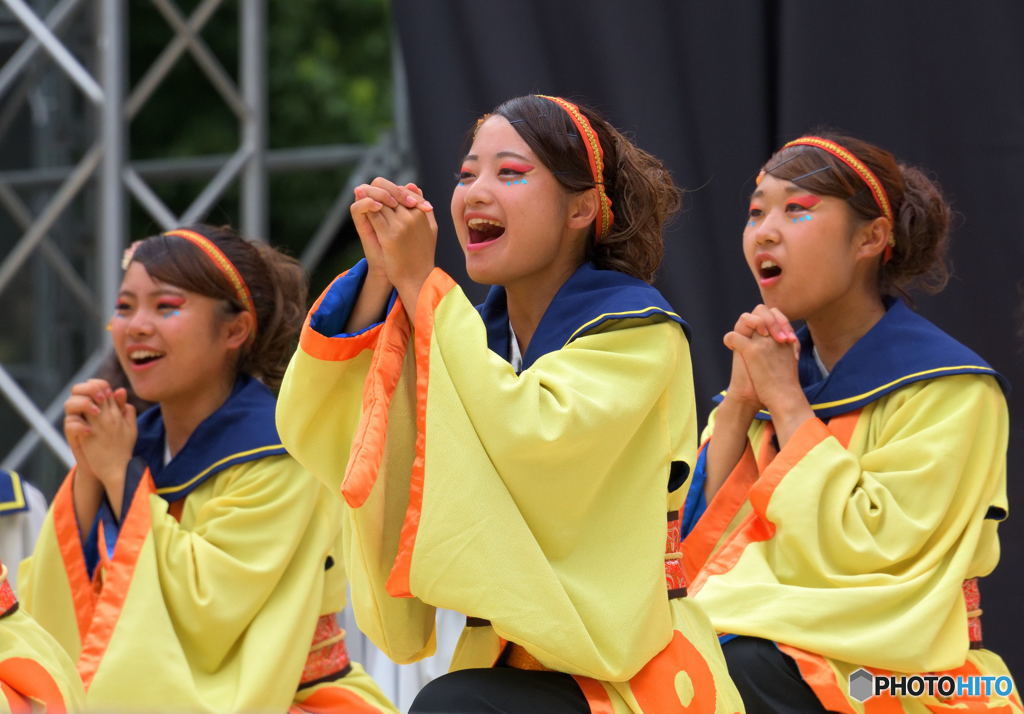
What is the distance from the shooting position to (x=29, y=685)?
75.4 inches

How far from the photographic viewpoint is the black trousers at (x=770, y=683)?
2.26 metres

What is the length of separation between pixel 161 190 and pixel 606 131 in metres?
6.33

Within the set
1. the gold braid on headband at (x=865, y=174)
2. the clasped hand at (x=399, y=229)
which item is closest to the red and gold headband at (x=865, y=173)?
the gold braid on headband at (x=865, y=174)

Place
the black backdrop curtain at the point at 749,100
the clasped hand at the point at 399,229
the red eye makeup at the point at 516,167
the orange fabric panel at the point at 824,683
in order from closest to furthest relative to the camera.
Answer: the clasped hand at the point at 399,229 → the red eye makeup at the point at 516,167 → the orange fabric panel at the point at 824,683 → the black backdrop curtain at the point at 749,100

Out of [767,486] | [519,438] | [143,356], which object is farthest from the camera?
[143,356]

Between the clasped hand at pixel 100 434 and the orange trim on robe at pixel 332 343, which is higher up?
the orange trim on robe at pixel 332 343

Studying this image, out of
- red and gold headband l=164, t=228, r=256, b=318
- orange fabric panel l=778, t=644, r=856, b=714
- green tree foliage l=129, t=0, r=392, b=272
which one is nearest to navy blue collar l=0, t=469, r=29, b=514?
red and gold headband l=164, t=228, r=256, b=318

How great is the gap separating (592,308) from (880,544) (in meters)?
0.72

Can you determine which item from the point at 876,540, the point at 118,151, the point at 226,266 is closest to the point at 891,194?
the point at 876,540

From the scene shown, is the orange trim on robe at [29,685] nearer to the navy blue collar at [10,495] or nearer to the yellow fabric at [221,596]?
the yellow fabric at [221,596]

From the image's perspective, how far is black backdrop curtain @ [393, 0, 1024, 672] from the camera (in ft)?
10.6

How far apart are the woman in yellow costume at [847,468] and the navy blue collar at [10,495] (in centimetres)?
143

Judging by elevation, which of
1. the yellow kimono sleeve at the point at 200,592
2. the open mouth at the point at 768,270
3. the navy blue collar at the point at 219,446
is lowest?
the yellow kimono sleeve at the point at 200,592

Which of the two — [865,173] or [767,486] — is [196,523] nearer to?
[767,486]
